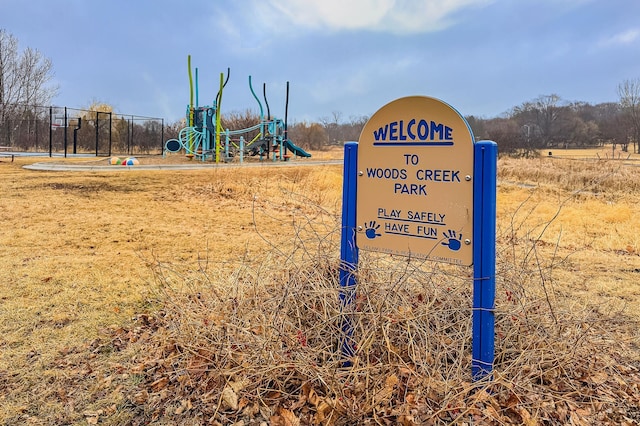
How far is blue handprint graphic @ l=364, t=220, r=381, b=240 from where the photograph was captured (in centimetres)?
259

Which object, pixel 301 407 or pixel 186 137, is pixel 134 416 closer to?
pixel 301 407

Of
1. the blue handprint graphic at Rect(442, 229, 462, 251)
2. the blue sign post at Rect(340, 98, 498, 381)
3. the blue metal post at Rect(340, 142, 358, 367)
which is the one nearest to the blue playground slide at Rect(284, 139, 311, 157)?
the blue metal post at Rect(340, 142, 358, 367)

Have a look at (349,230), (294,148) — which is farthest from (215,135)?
(349,230)

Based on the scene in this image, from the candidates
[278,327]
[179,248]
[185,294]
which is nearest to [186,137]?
[179,248]

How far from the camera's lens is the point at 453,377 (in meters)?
2.33

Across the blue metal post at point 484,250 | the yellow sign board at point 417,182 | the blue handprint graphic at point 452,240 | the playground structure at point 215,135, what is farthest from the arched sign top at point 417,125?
the playground structure at point 215,135

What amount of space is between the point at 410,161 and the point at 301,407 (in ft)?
4.34

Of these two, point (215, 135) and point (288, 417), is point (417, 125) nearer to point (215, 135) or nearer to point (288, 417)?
point (288, 417)

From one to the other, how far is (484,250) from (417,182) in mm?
467

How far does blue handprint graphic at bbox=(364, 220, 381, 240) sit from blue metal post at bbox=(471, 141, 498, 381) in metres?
0.53

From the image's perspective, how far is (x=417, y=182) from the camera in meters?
2.43

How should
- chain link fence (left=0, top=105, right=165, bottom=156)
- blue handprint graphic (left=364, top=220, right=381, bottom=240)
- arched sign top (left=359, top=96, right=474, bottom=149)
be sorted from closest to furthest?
1. arched sign top (left=359, top=96, right=474, bottom=149)
2. blue handprint graphic (left=364, top=220, right=381, bottom=240)
3. chain link fence (left=0, top=105, right=165, bottom=156)

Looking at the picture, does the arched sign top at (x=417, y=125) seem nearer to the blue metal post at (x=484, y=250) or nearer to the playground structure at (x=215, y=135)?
the blue metal post at (x=484, y=250)

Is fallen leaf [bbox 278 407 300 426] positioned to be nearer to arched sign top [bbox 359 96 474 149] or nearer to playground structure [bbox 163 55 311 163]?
arched sign top [bbox 359 96 474 149]
